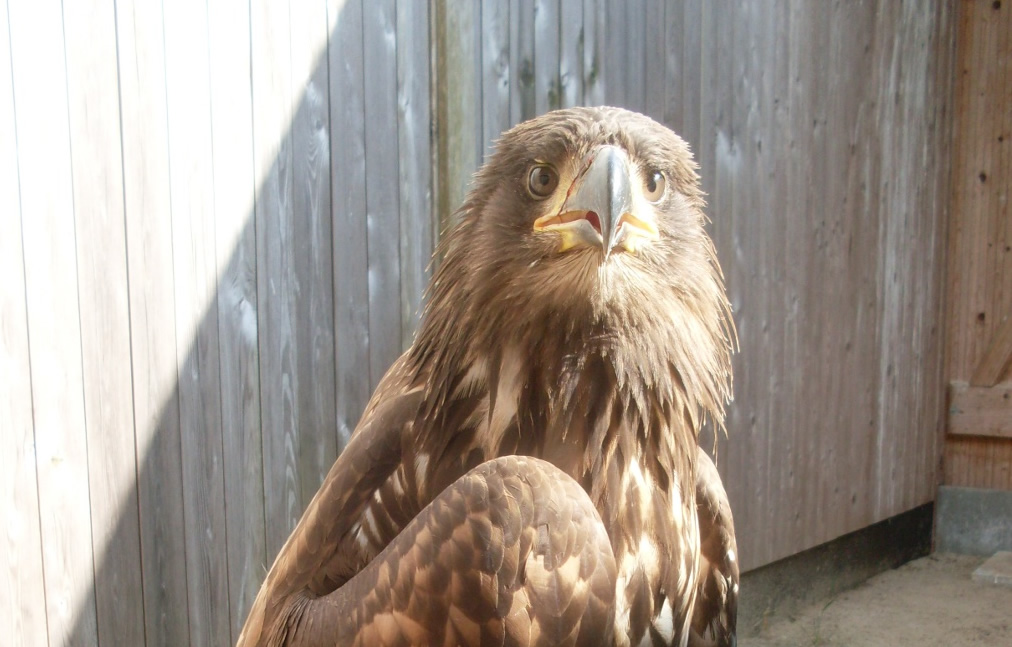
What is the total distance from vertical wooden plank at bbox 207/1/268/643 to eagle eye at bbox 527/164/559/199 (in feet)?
5.45

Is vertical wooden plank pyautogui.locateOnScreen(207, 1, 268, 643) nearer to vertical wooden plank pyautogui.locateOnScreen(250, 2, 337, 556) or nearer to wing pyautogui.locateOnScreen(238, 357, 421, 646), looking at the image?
vertical wooden plank pyautogui.locateOnScreen(250, 2, 337, 556)

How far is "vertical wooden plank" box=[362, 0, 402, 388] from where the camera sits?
3590 mm

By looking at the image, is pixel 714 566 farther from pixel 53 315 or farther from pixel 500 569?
pixel 53 315

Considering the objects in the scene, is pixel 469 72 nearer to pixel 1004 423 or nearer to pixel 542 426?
pixel 542 426

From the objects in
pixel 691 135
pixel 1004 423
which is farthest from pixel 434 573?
pixel 1004 423

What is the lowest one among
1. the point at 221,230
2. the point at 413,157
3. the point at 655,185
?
the point at 221,230

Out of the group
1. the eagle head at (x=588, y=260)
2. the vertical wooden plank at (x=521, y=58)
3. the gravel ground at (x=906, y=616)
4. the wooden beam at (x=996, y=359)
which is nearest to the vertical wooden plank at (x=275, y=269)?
the vertical wooden plank at (x=521, y=58)

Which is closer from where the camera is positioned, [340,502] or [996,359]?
[340,502]

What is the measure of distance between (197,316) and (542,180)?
5.65ft

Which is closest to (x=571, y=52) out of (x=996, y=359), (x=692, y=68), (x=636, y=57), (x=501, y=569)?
(x=636, y=57)

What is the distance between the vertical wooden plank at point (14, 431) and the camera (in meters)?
2.70

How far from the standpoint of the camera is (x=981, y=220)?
7266mm

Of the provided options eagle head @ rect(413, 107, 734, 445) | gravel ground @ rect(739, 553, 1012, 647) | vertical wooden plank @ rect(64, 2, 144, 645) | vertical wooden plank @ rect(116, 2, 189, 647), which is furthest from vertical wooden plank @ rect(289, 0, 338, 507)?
gravel ground @ rect(739, 553, 1012, 647)

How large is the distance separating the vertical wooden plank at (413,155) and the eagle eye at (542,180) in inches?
71.3
